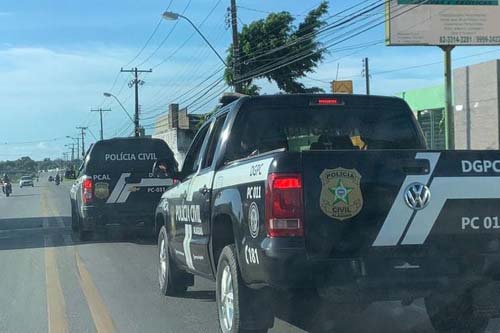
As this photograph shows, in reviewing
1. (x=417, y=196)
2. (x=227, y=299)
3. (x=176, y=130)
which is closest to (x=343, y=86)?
(x=227, y=299)

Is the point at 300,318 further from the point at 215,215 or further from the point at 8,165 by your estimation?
the point at 8,165

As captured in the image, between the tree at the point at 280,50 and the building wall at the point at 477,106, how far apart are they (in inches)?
405

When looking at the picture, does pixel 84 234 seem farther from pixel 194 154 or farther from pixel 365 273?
pixel 365 273

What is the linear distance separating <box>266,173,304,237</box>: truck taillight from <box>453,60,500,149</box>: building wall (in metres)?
22.6

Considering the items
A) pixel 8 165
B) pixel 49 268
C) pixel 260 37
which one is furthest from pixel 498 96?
pixel 8 165

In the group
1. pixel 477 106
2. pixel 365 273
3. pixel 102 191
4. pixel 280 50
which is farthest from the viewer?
pixel 280 50

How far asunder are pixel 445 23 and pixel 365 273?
2421cm

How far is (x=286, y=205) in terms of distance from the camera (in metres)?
4.86

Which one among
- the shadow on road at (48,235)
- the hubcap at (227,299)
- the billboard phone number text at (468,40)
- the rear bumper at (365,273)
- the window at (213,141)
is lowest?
the shadow on road at (48,235)

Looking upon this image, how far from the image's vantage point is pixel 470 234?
5.16 m

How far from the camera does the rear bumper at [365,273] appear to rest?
4.89 meters

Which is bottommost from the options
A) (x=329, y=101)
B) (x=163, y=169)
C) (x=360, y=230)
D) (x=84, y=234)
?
(x=84, y=234)

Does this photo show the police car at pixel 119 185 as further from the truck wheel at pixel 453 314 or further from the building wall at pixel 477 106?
the building wall at pixel 477 106

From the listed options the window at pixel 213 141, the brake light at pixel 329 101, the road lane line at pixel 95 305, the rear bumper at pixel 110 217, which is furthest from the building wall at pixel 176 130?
the brake light at pixel 329 101
